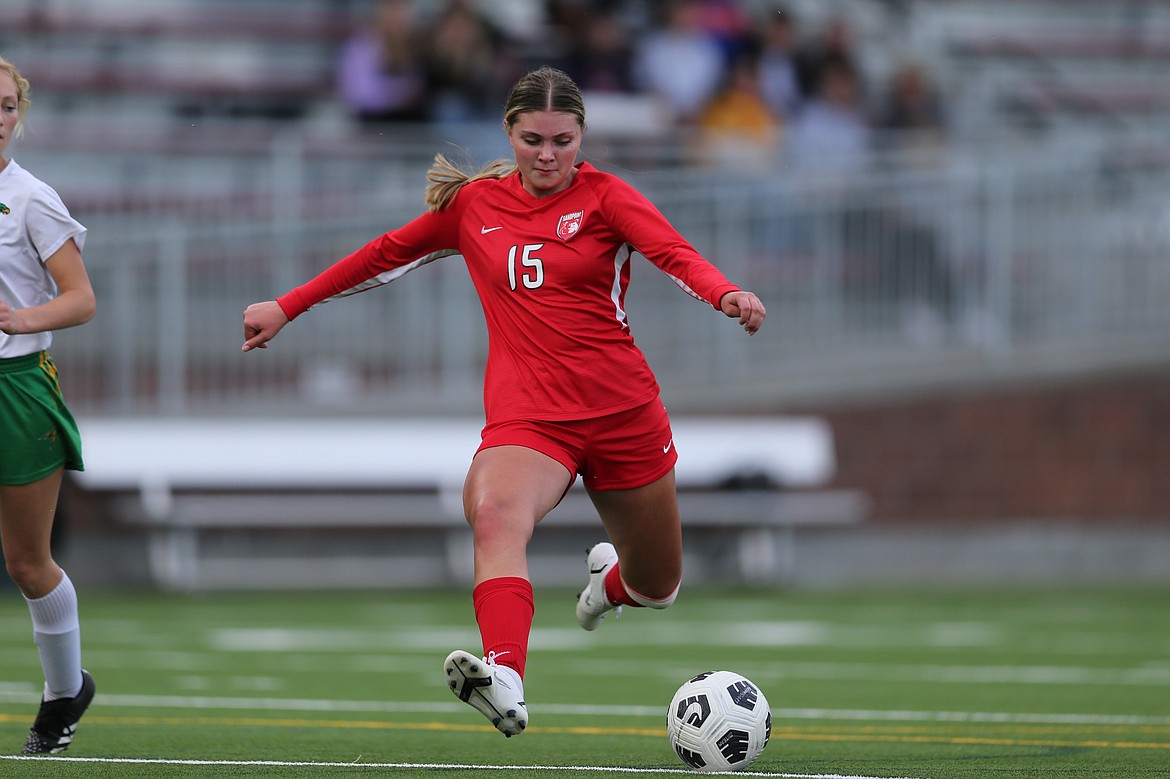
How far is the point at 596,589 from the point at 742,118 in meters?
10.6

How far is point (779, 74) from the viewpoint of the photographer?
59.0 ft

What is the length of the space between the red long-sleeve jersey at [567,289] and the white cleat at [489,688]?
103 centimetres

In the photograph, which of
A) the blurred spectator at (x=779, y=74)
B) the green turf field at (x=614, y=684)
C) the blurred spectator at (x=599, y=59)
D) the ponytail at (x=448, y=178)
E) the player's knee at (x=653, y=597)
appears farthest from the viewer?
the blurred spectator at (x=779, y=74)

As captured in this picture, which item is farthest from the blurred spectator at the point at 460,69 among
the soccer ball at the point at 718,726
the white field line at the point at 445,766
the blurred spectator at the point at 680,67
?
the soccer ball at the point at 718,726

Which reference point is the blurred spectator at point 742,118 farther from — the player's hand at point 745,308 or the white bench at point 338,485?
the player's hand at point 745,308

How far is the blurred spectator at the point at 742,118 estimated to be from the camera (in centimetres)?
1659

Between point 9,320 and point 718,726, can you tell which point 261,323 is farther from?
point 718,726

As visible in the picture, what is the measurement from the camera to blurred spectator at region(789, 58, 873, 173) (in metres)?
17.2

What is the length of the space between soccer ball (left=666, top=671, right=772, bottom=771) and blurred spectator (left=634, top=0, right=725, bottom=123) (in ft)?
39.1

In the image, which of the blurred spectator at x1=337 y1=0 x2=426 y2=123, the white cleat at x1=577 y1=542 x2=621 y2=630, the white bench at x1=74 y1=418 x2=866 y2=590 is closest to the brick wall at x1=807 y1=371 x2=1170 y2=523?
the white bench at x1=74 y1=418 x2=866 y2=590

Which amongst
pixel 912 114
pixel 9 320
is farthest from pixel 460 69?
pixel 9 320

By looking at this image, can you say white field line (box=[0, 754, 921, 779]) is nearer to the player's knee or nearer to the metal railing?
the player's knee

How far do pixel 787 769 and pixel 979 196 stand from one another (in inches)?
438

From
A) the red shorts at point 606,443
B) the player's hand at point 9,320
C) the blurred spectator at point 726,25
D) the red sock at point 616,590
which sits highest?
the blurred spectator at point 726,25
